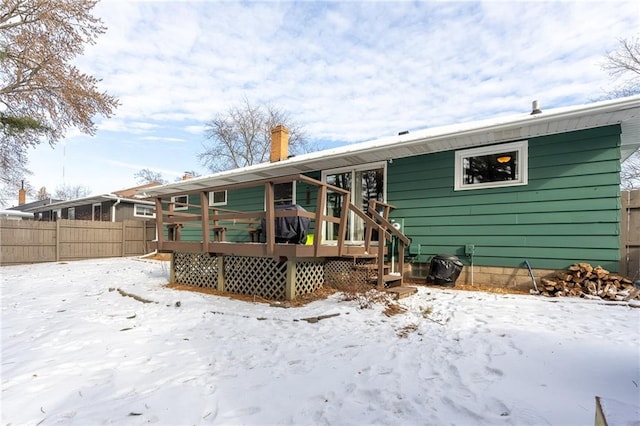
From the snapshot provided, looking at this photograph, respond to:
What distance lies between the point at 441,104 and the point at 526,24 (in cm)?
505

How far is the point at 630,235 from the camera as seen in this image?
5.12 metres

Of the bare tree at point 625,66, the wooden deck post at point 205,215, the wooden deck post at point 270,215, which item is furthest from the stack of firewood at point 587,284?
the bare tree at point 625,66

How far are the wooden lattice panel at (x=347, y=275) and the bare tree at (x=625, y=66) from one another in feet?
48.5

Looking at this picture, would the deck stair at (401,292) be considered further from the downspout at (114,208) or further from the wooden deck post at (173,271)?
the downspout at (114,208)

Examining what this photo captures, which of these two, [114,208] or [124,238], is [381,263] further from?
[114,208]

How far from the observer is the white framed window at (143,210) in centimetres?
1878

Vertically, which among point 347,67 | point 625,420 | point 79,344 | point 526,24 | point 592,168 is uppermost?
point 347,67

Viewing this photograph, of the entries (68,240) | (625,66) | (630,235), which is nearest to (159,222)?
(630,235)

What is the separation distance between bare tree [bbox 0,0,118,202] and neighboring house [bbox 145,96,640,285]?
25.4 feet

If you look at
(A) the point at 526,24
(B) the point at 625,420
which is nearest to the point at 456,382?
(B) the point at 625,420

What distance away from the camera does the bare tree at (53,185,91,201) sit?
41.4 m

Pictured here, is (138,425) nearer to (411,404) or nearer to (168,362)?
(168,362)

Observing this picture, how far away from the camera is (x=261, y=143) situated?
22.8 meters

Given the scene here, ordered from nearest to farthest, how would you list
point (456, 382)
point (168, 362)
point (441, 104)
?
point (456, 382)
point (168, 362)
point (441, 104)
